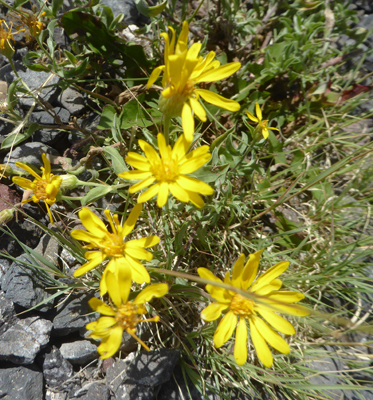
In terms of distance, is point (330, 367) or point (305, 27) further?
point (305, 27)

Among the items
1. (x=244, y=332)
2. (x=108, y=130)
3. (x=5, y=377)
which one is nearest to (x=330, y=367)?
(x=244, y=332)

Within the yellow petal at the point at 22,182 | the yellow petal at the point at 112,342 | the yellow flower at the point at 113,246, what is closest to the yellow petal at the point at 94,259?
the yellow flower at the point at 113,246

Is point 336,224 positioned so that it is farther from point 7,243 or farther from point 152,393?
point 7,243

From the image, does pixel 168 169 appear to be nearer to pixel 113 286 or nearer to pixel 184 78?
pixel 184 78

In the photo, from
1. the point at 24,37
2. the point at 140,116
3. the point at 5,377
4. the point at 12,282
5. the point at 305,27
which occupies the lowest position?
the point at 5,377

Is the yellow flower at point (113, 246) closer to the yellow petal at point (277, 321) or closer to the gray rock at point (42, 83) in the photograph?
the yellow petal at point (277, 321)
